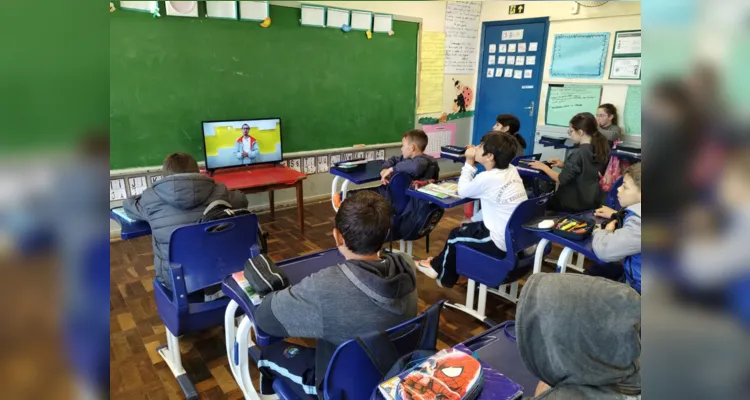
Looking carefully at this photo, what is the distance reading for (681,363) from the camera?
0.69ft

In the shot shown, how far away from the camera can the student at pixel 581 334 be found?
892mm

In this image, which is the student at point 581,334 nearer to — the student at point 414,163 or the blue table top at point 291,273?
the blue table top at point 291,273

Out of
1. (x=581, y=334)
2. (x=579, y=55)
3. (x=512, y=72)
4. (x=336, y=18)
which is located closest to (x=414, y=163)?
(x=336, y=18)

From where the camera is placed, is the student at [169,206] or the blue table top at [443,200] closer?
the student at [169,206]

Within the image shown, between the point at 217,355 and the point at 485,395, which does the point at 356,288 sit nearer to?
the point at 485,395

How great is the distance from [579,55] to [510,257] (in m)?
3.52

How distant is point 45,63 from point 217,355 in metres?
2.45

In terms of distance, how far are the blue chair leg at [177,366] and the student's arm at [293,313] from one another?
95 cm

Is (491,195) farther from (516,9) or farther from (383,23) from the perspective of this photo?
(516,9)

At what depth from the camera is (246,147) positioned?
403 centimetres

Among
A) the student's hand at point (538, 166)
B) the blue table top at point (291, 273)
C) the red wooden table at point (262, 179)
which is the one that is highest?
the student's hand at point (538, 166)

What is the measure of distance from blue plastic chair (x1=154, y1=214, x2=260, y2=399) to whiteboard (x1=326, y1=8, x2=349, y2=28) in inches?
120

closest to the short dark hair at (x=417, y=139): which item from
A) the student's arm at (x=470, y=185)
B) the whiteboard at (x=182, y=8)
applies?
the student's arm at (x=470, y=185)

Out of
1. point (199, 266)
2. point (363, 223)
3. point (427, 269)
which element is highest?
point (363, 223)
